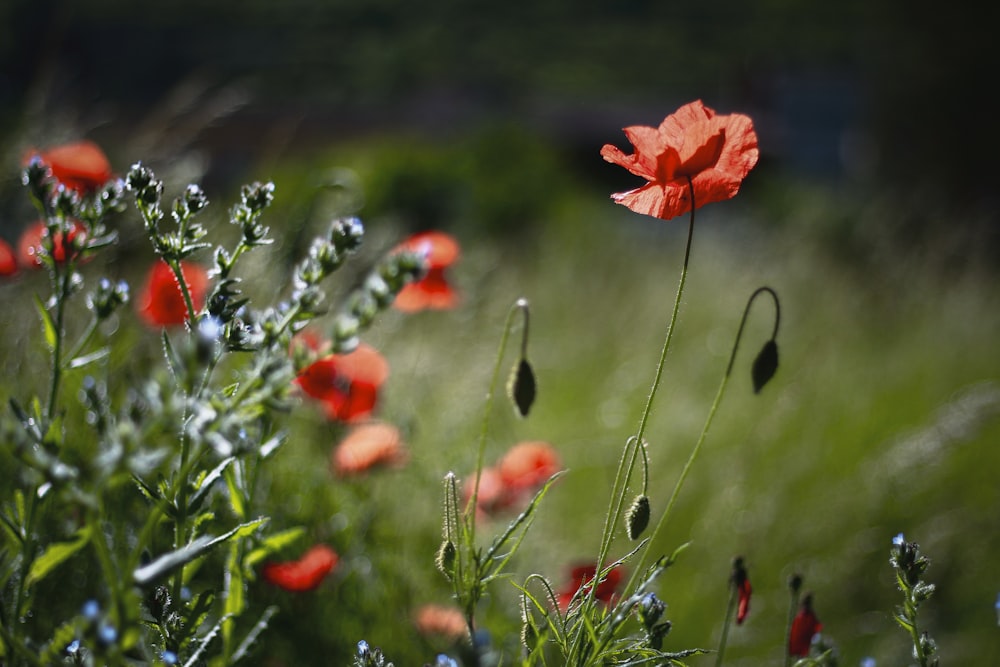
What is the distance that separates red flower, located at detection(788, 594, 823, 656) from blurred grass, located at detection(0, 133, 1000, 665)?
0.32 m

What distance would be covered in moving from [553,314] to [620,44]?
2464 cm

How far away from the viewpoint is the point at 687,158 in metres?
0.79

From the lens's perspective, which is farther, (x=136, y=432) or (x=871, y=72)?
(x=871, y=72)

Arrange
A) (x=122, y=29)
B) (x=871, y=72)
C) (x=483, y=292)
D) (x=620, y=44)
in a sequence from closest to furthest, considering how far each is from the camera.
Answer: (x=483, y=292) < (x=871, y=72) < (x=122, y=29) < (x=620, y=44)

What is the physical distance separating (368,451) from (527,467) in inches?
10.0

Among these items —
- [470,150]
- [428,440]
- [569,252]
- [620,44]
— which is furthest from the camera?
[620,44]

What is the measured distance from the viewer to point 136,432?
0.45 meters

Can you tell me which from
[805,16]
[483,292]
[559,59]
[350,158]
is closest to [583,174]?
[350,158]

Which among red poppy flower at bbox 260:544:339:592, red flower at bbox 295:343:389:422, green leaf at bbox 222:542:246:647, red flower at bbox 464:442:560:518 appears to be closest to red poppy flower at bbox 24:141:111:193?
red flower at bbox 295:343:389:422

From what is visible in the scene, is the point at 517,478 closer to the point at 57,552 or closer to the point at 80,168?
the point at 80,168

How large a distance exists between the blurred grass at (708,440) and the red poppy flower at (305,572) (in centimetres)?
10

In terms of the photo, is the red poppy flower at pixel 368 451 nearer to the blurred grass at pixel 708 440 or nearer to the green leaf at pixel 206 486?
the blurred grass at pixel 708 440

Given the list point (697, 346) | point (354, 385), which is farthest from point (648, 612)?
point (697, 346)

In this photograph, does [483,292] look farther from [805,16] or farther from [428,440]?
[805,16]
